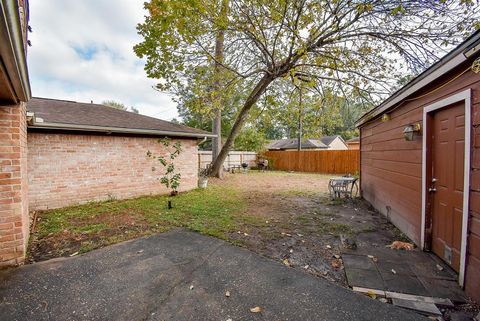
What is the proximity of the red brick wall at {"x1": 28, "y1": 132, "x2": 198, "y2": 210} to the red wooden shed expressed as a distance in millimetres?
6802

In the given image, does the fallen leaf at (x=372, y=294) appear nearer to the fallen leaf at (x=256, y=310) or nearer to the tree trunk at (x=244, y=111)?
the fallen leaf at (x=256, y=310)

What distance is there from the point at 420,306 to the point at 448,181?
1.70 metres

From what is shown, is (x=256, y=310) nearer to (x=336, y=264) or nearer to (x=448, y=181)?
(x=336, y=264)

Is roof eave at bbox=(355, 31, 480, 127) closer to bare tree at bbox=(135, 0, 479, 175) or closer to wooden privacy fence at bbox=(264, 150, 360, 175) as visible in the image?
bare tree at bbox=(135, 0, 479, 175)

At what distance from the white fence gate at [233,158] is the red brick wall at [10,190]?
11984mm

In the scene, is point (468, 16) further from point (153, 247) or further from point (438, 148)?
point (153, 247)

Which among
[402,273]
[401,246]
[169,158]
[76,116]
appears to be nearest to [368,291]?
[402,273]

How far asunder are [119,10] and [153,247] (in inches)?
240

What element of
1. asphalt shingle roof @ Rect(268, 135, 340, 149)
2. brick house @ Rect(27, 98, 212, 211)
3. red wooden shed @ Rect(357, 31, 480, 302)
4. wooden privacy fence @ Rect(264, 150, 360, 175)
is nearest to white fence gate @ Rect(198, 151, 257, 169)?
wooden privacy fence @ Rect(264, 150, 360, 175)

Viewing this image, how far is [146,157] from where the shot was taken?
7.16 metres

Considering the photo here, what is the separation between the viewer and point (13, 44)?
143cm

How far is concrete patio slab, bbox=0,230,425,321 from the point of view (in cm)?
201

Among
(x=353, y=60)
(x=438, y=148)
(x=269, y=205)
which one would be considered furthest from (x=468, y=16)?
(x=269, y=205)

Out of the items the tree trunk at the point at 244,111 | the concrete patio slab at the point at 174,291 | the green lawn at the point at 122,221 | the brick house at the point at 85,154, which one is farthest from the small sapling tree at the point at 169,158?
the concrete patio slab at the point at 174,291
